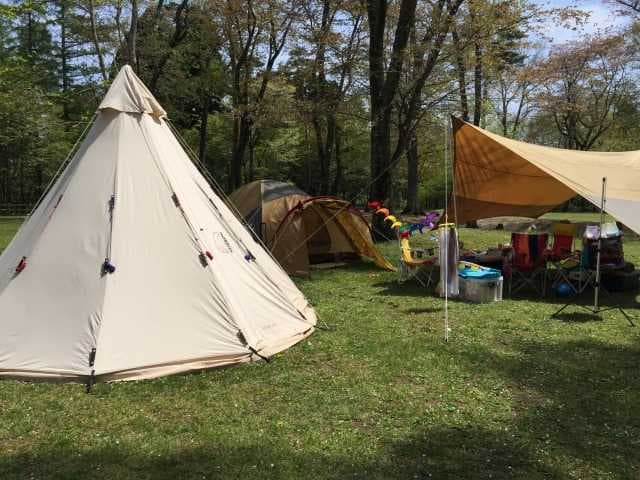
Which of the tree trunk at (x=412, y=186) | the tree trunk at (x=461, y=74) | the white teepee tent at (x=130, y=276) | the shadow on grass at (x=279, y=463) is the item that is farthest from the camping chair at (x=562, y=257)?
the tree trunk at (x=412, y=186)

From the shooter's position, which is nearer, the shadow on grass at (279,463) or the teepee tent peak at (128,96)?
the shadow on grass at (279,463)

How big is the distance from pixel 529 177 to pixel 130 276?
7.40 metres

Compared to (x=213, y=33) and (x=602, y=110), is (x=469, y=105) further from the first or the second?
(x=602, y=110)

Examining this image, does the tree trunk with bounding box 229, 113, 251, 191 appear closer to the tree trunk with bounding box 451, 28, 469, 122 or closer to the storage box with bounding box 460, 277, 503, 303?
the tree trunk with bounding box 451, 28, 469, 122

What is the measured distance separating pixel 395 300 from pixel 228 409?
4.43m

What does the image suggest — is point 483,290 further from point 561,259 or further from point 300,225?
point 300,225

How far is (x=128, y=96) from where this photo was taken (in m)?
5.87

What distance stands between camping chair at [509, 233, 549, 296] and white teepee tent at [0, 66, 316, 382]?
13.6 ft

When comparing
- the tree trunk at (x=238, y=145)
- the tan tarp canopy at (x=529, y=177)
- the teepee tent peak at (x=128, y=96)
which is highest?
the tree trunk at (x=238, y=145)

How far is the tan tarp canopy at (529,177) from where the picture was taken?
7066mm

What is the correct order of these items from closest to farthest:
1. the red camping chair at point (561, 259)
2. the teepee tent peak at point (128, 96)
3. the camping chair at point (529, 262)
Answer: the teepee tent peak at point (128, 96) < the red camping chair at point (561, 259) < the camping chair at point (529, 262)

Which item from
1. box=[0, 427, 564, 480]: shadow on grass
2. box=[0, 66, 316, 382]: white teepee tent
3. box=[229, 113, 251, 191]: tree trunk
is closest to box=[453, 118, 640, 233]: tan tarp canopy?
box=[0, 66, 316, 382]: white teepee tent

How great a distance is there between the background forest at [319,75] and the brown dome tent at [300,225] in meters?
1.01

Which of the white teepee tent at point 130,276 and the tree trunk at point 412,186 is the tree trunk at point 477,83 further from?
the white teepee tent at point 130,276
